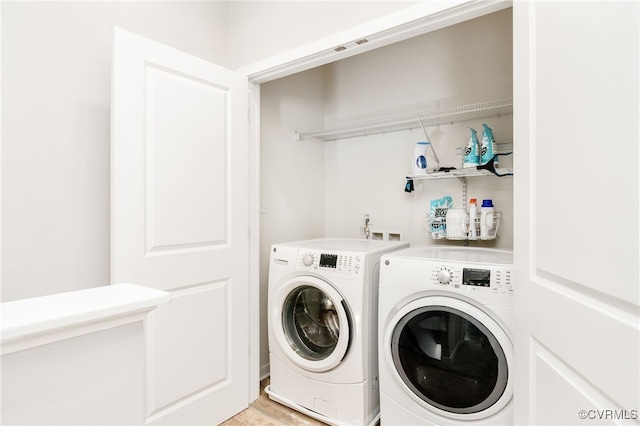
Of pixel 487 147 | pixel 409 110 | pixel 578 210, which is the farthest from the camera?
pixel 409 110

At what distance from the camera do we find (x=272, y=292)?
2059 millimetres

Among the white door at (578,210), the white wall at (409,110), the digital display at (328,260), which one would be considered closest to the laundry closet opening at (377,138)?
the white wall at (409,110)

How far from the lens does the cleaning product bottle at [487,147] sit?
1.91m

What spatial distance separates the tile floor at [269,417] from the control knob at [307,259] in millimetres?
877

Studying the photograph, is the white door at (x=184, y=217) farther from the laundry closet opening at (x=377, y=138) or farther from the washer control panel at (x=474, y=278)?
the washer control panel at (x=474, y=278)

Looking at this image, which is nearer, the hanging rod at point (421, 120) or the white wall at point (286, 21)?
the white wall at point (286, 21)

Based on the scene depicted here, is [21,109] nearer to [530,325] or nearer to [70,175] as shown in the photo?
[70,175]

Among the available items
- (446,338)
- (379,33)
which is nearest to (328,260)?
(446,338)

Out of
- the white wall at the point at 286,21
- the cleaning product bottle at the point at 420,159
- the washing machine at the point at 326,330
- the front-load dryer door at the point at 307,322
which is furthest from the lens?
the cleaning product bottle at the point at 420,159

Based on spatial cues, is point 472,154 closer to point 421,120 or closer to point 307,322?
point 421,120

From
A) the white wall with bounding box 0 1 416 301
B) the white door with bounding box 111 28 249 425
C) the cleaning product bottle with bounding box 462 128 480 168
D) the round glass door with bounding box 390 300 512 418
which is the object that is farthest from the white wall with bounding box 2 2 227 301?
the cleaning product bottle with bounding box 462 128 480 168

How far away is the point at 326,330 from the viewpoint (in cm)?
197

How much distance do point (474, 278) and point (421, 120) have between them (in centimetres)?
115

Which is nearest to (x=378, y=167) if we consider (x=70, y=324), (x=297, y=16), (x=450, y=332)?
(x=297, y=16)
